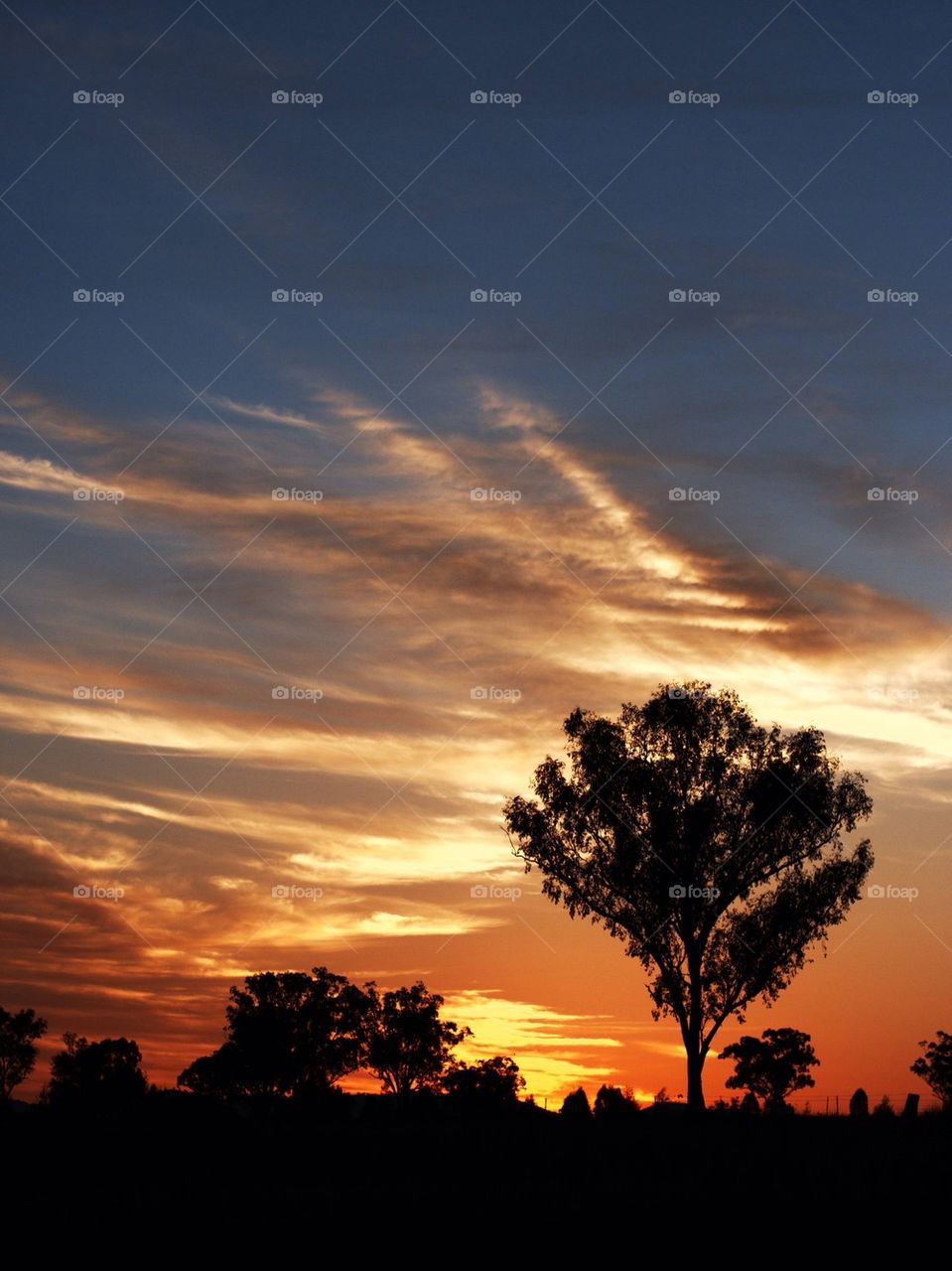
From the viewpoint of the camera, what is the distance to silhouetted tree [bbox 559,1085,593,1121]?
54594mm

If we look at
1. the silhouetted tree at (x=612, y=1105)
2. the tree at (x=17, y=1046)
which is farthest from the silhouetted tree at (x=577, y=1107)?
the tree at (x=17, y=1046)

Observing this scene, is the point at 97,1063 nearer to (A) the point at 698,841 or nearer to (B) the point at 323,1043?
(B) the point at 323,1043

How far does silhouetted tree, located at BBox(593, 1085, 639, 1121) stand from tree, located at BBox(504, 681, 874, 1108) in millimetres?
3868

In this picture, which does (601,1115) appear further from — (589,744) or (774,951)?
(589,744)

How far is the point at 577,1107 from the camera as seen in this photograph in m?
59.8

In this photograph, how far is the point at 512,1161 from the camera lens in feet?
117

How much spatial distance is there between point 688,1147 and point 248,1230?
14.6 meters

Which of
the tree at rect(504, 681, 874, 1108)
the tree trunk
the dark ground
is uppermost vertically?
the tree at rect(504, 681, 874, 1108)

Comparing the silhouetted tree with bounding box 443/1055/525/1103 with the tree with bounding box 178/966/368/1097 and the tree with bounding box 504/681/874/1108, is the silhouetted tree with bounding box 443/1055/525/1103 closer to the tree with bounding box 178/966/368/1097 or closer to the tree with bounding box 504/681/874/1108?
the tree with bounding box 178/966/368/1097

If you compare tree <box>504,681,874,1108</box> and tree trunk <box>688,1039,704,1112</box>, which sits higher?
tree <box>504,681,874,1108</box>

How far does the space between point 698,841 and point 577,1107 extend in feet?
41.4

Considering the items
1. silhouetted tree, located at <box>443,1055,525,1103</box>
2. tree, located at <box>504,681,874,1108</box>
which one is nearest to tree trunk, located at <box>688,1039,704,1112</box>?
tree, located at <box>504,681,874,1108</box>

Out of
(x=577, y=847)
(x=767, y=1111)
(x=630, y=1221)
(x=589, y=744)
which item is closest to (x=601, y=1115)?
(x=767, y=1111)

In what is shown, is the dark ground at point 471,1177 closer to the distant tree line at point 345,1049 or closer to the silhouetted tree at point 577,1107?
the silhouetted tree at point 577,1107
